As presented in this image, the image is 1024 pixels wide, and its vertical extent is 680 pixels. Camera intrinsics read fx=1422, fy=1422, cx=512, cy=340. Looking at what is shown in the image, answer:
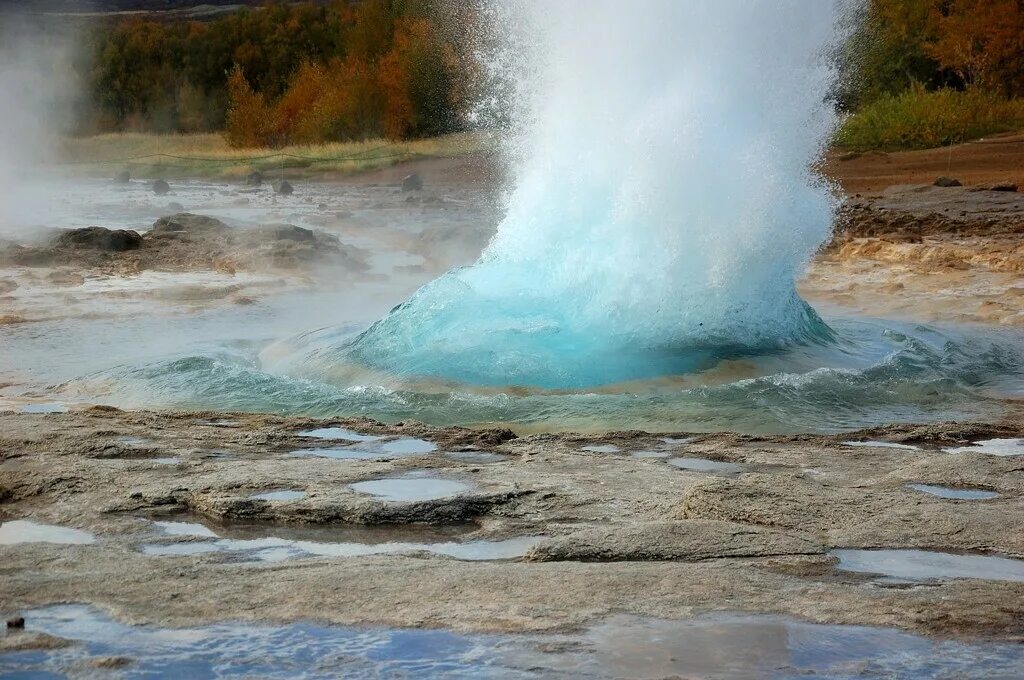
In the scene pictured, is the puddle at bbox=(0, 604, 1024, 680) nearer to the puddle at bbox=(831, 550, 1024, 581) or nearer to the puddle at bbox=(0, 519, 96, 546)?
the puddle at bbox=(831, 550, 1024, 581)

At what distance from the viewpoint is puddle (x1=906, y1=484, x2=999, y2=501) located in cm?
421

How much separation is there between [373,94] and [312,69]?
10.9 metres

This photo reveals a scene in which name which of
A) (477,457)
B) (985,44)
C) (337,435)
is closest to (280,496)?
(477,457)

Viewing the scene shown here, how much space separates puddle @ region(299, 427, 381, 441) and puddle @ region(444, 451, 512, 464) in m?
0.47

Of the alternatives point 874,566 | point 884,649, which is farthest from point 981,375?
point 884,649

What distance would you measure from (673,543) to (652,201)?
3492mm

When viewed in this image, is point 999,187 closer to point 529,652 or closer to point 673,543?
point 673,543

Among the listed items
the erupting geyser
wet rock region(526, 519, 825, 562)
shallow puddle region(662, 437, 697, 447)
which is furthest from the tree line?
wet rock region(526, 519, 825, 562)

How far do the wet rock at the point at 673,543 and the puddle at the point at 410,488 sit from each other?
590 mm

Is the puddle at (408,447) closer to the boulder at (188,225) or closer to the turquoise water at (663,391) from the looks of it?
the turquoise water at (663,391)

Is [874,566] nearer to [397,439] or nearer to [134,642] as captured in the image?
[134,642]

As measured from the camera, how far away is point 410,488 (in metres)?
4.35

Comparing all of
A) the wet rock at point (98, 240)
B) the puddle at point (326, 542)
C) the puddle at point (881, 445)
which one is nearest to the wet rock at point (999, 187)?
the wet rock at point (98, 240)

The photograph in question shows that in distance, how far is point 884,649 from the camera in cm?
298
